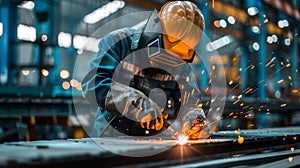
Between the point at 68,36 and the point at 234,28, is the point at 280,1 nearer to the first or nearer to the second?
the point at 234,28

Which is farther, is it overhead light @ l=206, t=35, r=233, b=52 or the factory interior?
overhead light @ l=206, t=35, r=233, b=52

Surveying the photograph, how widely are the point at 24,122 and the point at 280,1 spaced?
875cm

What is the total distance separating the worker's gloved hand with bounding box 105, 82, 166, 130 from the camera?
73.7 inches

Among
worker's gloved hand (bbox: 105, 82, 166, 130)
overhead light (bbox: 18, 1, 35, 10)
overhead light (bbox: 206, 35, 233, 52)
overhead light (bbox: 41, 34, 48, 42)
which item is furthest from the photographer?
overhead light (bbox: 206, 35, 233, 52)

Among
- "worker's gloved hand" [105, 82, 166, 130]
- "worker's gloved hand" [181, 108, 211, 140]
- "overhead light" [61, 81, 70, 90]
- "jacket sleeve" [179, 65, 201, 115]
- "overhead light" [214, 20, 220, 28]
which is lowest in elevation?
"worker's gloved hand" [181, 108, 211, 140]

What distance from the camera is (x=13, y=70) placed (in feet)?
20.5

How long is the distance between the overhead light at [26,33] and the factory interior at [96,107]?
0.02 metres

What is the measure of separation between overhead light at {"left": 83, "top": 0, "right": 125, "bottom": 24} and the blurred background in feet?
0.07

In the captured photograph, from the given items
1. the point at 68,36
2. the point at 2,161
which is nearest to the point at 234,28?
the point at 68,36

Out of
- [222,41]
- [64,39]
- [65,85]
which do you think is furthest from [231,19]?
[65,85]

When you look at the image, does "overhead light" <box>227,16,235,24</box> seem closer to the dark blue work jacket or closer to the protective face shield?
the dark blue work jacket

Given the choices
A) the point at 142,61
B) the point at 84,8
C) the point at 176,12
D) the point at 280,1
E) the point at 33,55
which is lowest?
the point at 142,61

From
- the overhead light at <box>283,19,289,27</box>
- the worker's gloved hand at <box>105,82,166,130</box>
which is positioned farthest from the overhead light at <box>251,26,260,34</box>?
the worker's gloved hand at <box>105,82,166,130</box>

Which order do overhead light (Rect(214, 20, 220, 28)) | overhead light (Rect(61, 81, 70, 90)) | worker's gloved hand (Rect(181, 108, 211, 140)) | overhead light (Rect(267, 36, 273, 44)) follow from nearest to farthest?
worker's gloved hand (Rect(181, 108, 211, 140))
overhead light (Rect(61, 81, 70, 90))
overhead light (Rect(214, 20, 220, 28))
overhead light (Rect(267, 36, 273, 44))
